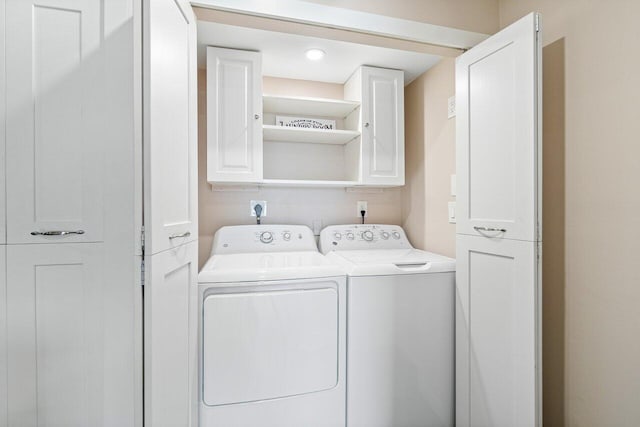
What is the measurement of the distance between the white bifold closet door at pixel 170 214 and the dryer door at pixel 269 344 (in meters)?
0.10

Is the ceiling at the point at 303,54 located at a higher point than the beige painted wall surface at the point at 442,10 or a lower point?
lower

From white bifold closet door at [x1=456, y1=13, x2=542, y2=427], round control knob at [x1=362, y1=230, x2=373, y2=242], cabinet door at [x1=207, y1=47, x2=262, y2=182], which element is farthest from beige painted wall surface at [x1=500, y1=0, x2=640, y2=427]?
cabinet door at [x1=207, y1=47, x2=262, y2=182]

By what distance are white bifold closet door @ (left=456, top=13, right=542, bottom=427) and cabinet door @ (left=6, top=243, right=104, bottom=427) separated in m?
1.58

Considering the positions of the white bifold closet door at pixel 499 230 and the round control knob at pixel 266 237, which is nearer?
the white bifold closet door at pixel 499 230

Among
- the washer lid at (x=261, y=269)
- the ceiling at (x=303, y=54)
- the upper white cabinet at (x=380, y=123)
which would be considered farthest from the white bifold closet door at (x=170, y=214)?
the upper white cabinet at (x=380, y=123)

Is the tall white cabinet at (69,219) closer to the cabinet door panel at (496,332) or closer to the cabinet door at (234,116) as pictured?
the cabinet door at (234,116)

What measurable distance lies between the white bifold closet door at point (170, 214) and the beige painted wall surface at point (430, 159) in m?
1.48

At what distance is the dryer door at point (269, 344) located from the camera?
4.67 ft

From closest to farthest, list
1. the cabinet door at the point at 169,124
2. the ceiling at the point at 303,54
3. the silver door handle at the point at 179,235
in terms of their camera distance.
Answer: the cabinet door at the point at 169,124 < the silver door handle at the point at 179,235 < the ceiling at the point at 303,54

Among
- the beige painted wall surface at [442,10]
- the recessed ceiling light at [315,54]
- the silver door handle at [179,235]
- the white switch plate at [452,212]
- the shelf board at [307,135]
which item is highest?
the beige painted wall surface at [442,10]

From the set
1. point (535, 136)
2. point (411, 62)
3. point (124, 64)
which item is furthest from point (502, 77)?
point (124, 64)

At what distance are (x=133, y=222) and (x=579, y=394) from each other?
1.85 m

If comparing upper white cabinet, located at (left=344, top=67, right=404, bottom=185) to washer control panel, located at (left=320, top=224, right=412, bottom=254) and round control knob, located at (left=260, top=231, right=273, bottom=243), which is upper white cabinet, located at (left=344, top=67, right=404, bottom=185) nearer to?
washer control panel, located at (left=320, top=224, right=412, bottom=254)

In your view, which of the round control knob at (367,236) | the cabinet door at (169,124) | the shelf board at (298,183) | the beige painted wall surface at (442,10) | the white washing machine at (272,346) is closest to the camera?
the cabinet door at (169,124)
